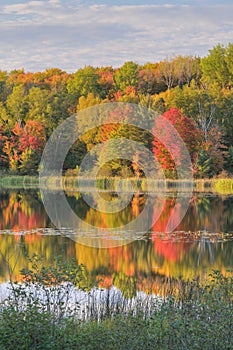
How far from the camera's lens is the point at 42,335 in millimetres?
5441

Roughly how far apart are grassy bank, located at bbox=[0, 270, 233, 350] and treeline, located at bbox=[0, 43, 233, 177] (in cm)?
3307

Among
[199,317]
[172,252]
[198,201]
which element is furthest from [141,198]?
[199,317]

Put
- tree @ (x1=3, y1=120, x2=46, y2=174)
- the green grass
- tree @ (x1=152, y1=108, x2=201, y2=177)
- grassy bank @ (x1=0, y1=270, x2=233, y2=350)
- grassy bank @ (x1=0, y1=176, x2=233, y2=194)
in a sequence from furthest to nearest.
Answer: tree @ (x1=3, y1=120, x2=46, y2=174)
tree @ (x1=152, y1=108, x2=201, y2=177)
grassy bank @ (x1=0, y1=176, x2=233, y2=194)
the green grass
grassy bank @ (x1=0, y1=270, x2=233, y2=350)

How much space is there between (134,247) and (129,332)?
8.32 m

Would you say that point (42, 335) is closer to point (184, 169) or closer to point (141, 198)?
point (141, 198)

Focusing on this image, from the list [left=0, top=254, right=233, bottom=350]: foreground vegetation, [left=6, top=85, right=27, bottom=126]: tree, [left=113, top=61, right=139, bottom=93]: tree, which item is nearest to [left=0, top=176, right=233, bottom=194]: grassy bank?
[left=6, top=85, right=27, bottom=126]: tree

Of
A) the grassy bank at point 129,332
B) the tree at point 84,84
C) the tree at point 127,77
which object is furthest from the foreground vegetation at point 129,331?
the tree at point 127,77

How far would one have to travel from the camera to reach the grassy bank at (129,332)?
17.3 feet

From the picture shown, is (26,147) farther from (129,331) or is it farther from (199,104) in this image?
(129,331)

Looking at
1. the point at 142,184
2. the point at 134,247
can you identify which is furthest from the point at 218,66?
the point at 134,247

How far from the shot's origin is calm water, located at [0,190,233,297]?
34.7 ft

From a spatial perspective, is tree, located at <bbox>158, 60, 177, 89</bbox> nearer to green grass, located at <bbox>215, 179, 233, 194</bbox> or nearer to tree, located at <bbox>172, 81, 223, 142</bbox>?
tree, located at <bbox>172, 81, 223, 142</bbox>

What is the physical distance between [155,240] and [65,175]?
99.3ft

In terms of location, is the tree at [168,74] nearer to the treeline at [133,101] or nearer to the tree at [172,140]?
the treeline at [133,101]
